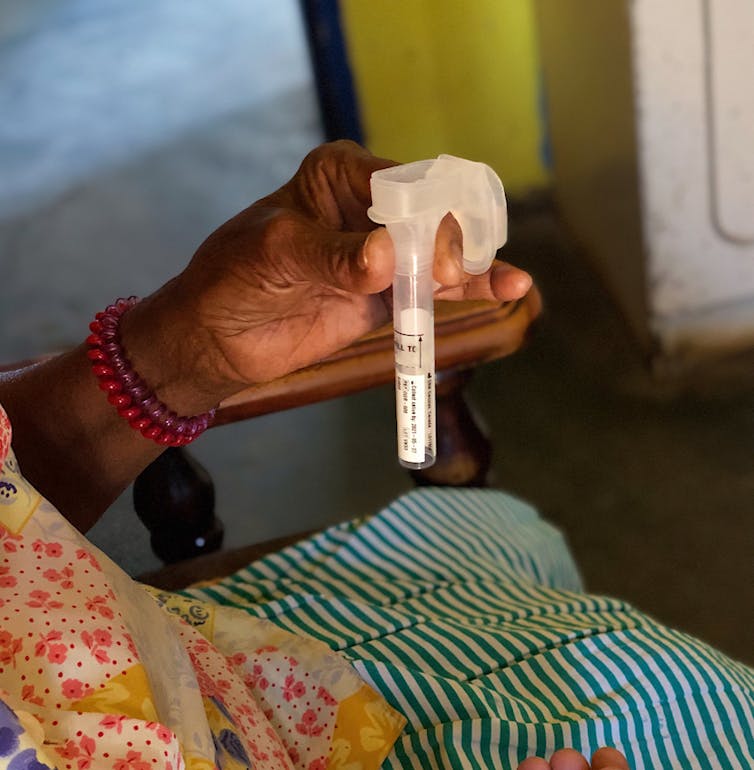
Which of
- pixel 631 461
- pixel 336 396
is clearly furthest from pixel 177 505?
pixel 631 461

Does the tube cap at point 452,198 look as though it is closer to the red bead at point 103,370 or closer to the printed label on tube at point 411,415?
the printed label on tube at point 411,415

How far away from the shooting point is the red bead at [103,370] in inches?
24.4

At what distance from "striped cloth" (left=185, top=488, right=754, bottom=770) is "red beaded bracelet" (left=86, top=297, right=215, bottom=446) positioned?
140 mm

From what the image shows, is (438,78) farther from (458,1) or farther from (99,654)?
(99,654)

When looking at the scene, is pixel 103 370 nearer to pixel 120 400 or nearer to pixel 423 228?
pixel 120 400

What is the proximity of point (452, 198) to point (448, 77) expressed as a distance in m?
1.52

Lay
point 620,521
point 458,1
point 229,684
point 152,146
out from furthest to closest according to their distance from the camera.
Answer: point 152,146 → point 458,1 → point 620,521 → point 229,684

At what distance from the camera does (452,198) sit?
1.61ft

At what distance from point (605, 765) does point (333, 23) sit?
1.69 metres

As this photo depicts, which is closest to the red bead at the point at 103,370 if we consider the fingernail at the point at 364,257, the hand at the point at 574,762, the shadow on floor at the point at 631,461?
the fingernail at the point at 364,257

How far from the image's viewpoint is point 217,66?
3018 mm

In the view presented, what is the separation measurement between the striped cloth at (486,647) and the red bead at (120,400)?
0.16 meters

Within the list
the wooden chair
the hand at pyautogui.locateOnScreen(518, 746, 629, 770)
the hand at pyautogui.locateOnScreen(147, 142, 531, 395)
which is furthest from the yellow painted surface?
the hand at pyautogui.locateOnScreen(518, 746, 629, 770)

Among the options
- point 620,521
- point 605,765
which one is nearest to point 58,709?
point 605,765
